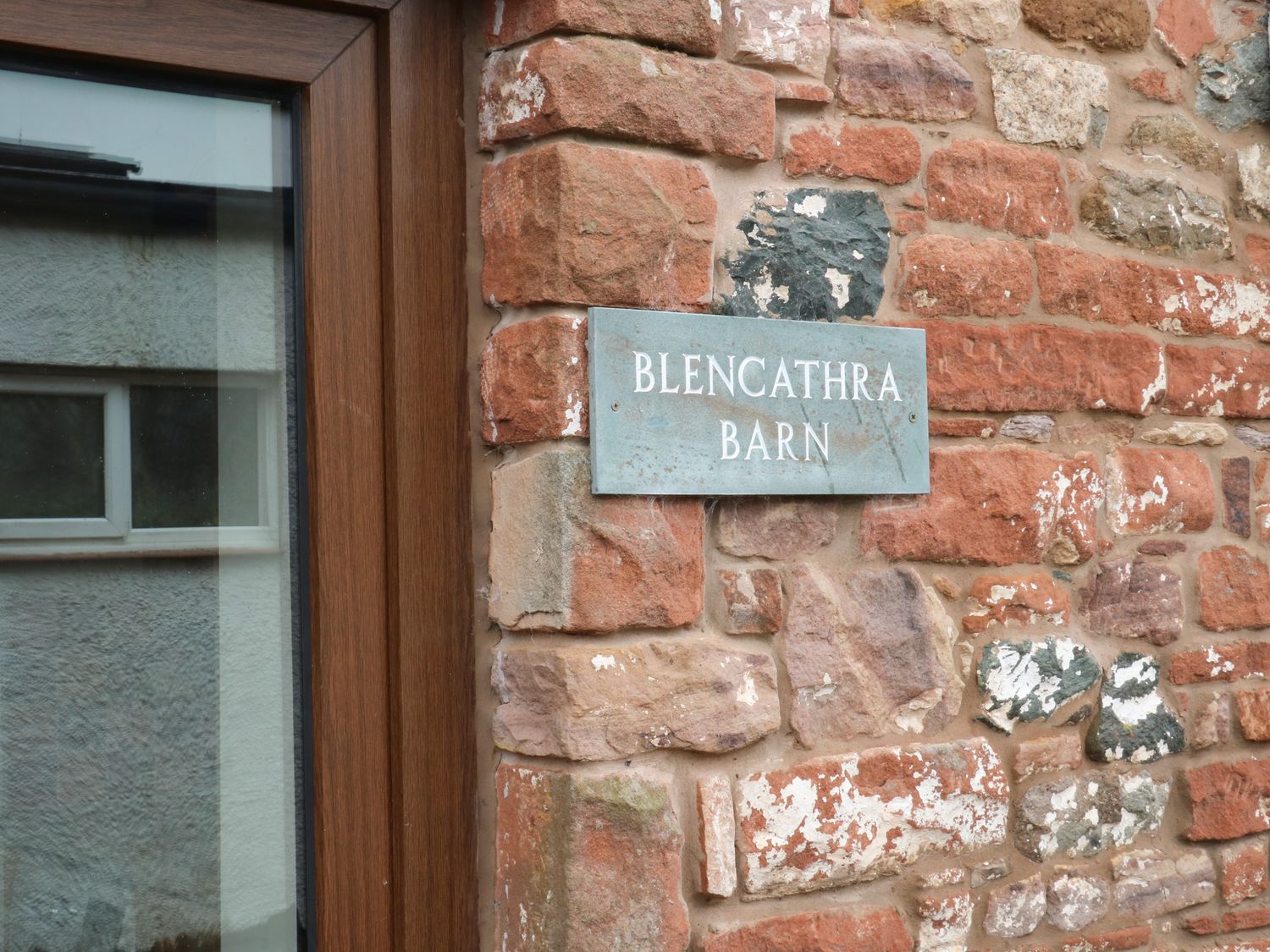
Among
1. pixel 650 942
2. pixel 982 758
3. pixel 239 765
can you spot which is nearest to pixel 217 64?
pixel 239 765

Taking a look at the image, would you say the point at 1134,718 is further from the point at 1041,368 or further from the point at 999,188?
the point at 999,188

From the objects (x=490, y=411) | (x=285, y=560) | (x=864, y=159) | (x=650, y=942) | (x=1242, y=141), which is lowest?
(x=650, y=942)

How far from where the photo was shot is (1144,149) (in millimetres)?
2367

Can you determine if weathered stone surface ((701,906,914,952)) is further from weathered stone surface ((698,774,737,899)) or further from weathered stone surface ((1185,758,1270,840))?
weathered stone surface ((1185,758,1270,840))

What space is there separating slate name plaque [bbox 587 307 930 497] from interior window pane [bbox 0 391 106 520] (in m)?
0.67

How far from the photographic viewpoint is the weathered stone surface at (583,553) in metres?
1.70

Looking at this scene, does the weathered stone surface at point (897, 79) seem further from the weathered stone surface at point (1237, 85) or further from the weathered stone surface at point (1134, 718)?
the weathered stone surface at point (1134, 718)

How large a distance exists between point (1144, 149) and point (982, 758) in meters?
1.20

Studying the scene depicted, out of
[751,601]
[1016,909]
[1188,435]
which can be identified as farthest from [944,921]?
[1188,435]

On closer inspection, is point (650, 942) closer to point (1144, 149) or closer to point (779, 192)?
point (779, 192)

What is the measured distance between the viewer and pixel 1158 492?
2299 mm

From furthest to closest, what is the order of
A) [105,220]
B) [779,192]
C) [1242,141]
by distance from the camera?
[1242,141], [779,192], [105,220]

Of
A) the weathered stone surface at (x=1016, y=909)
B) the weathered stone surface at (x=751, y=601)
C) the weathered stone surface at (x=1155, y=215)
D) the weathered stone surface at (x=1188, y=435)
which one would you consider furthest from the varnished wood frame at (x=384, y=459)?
the weathered stone surface at (x=1188, y=435)

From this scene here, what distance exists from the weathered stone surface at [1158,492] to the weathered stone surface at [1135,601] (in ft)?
0.24
